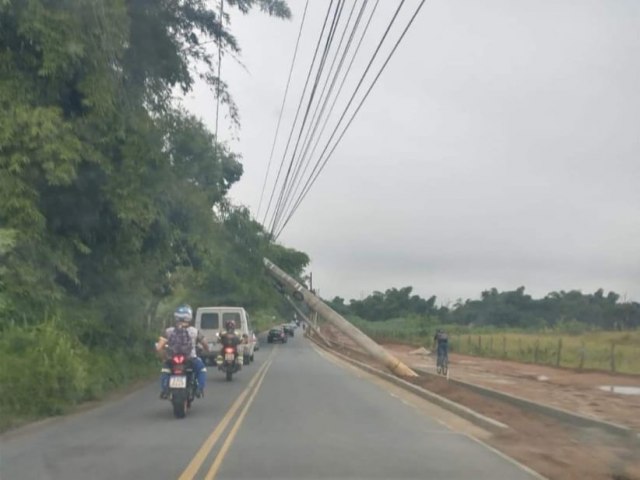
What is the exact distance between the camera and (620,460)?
13.5m

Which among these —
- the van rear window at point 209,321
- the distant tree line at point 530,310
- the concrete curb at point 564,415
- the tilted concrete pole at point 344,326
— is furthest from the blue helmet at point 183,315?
the distant tree line at point 530,310

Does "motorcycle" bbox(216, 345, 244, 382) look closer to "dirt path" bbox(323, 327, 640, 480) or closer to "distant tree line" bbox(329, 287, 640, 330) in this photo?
"dirt path" bbox(323, 327, 640, 480)

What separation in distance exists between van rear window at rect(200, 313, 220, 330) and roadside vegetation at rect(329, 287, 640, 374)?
570 inches

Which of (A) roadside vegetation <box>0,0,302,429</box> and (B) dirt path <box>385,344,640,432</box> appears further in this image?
(B) dirt path <box>385,344,640,432</box>

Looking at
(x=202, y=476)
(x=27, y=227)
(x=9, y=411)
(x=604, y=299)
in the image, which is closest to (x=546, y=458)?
(x=202, y=476)

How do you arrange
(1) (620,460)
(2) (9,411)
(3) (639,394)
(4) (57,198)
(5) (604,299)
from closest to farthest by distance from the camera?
(1) (620,460), (2) (9,411), (4) (57,198), (3) (639,394), (5) (604,299)

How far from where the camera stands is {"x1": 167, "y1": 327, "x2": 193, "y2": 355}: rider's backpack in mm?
17969

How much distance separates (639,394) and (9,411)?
57.1ft

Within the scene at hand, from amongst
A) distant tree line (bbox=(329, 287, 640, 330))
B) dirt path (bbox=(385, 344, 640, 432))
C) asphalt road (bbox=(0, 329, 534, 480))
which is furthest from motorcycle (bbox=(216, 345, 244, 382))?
distant tree line (bbox=(329, 287, 640, 330))

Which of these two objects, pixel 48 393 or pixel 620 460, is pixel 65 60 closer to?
pixel 48 393

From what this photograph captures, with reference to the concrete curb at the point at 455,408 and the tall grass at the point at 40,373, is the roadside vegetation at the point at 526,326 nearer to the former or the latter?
the concrete curb at the point at 455,408

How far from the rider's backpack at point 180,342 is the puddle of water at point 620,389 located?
14773 millimetres

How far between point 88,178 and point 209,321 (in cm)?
1590

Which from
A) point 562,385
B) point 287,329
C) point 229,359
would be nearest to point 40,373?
point 229,359
